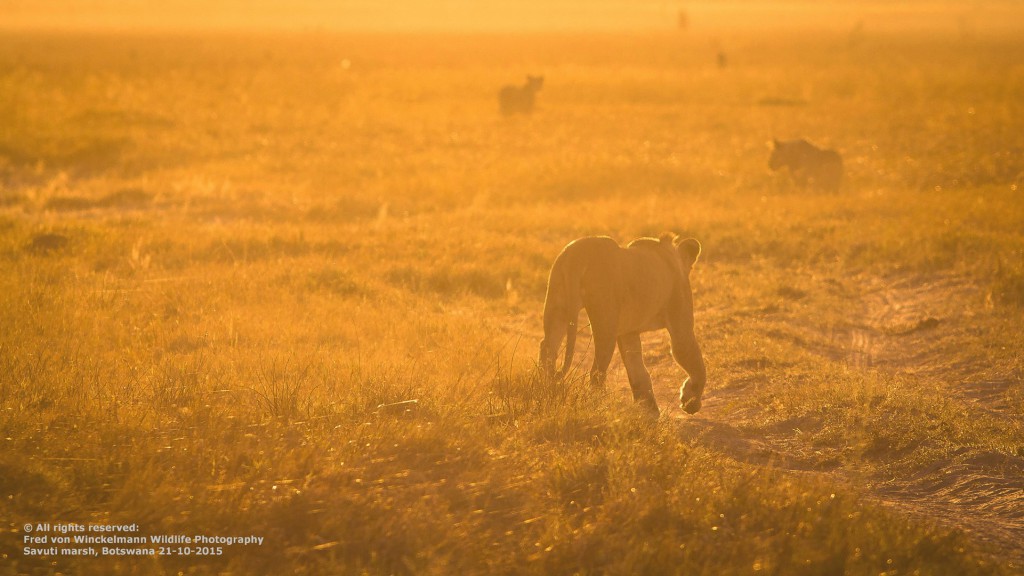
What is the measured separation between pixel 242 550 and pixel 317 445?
93cm

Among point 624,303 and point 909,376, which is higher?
point 624,303

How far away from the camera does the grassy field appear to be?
15.9 ft

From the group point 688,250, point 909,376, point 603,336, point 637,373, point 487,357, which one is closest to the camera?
point 603,336

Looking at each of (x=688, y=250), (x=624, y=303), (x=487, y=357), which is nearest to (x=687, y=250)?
(x=688, y=250)

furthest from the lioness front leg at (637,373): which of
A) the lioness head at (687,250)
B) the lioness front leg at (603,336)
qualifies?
the lioness head at (687,250)

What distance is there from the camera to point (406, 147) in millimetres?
22578

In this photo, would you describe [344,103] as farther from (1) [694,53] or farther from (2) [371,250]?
→ (1) [694,53]

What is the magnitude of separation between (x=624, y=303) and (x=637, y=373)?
2.00ft

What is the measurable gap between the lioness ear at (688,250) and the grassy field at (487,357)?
1068 millimetres

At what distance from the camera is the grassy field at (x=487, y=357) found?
483cm

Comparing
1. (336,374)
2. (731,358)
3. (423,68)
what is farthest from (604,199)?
(423,68)

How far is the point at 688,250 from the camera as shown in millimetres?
7422

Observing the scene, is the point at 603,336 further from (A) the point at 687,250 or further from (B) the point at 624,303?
(A) the point at 687,250

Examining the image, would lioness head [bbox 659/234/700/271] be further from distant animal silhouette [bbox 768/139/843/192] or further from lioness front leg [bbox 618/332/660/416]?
distant animal silhouette [bbox 768/139/843/192]
